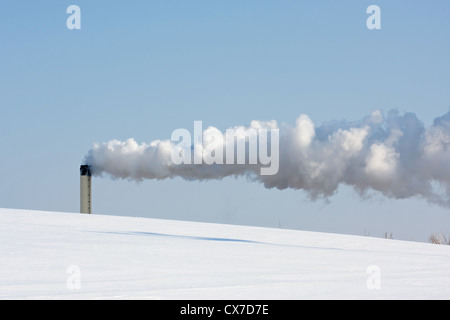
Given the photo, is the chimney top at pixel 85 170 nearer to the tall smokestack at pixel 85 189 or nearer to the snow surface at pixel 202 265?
the tall smokestack at pixel 85 189

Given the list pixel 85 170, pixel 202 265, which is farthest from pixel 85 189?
pixel 202 265

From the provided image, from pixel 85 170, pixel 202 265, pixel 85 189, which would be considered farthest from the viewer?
pixel 85 170

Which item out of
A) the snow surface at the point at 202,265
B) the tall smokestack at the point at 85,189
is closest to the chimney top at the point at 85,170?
the tall smokestack at the point at 85,189

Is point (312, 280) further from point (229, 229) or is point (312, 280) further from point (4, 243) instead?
point (229, 229)

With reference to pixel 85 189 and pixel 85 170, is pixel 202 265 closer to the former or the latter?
pixel 85 189

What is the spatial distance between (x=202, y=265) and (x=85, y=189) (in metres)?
16.8

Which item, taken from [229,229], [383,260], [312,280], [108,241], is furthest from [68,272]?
[229,229]

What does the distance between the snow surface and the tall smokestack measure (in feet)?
34.4

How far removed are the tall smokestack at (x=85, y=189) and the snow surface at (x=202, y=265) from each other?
1049 cm

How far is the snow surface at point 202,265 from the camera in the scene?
488cm

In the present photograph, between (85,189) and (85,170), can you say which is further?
(85,170)

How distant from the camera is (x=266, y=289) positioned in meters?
5.03

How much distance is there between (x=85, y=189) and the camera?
2255cm
